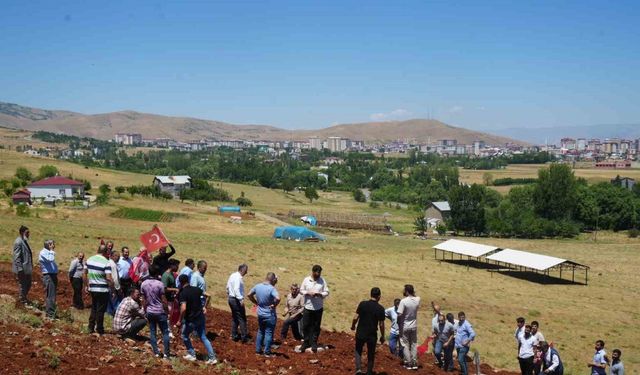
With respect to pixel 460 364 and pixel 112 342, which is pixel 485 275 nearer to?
pixel 460 364

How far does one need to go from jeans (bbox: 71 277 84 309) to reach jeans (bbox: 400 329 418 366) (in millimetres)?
7758

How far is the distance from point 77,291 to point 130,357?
423 centimetres

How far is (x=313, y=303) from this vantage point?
13.0m

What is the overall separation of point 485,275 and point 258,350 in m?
31.7

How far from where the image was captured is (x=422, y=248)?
186 feet

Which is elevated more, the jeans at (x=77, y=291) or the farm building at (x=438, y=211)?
the jeans at (x=77, y=291)

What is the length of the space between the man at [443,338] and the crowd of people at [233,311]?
0.08 ft

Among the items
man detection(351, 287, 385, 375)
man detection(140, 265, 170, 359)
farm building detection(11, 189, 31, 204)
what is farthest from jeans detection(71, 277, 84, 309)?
farm building detection(11, 189, 31, 204)

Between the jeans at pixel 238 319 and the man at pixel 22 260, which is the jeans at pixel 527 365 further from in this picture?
the man at pixel 22 260

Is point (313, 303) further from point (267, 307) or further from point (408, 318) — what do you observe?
point (408, 318)

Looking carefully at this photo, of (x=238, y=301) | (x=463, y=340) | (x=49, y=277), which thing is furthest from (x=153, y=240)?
(x=463, y=340)

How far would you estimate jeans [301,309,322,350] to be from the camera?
1295 centimetres

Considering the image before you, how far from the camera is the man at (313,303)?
12797 mm

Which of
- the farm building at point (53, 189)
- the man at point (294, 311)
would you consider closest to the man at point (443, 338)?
the man at point (294, 311)
